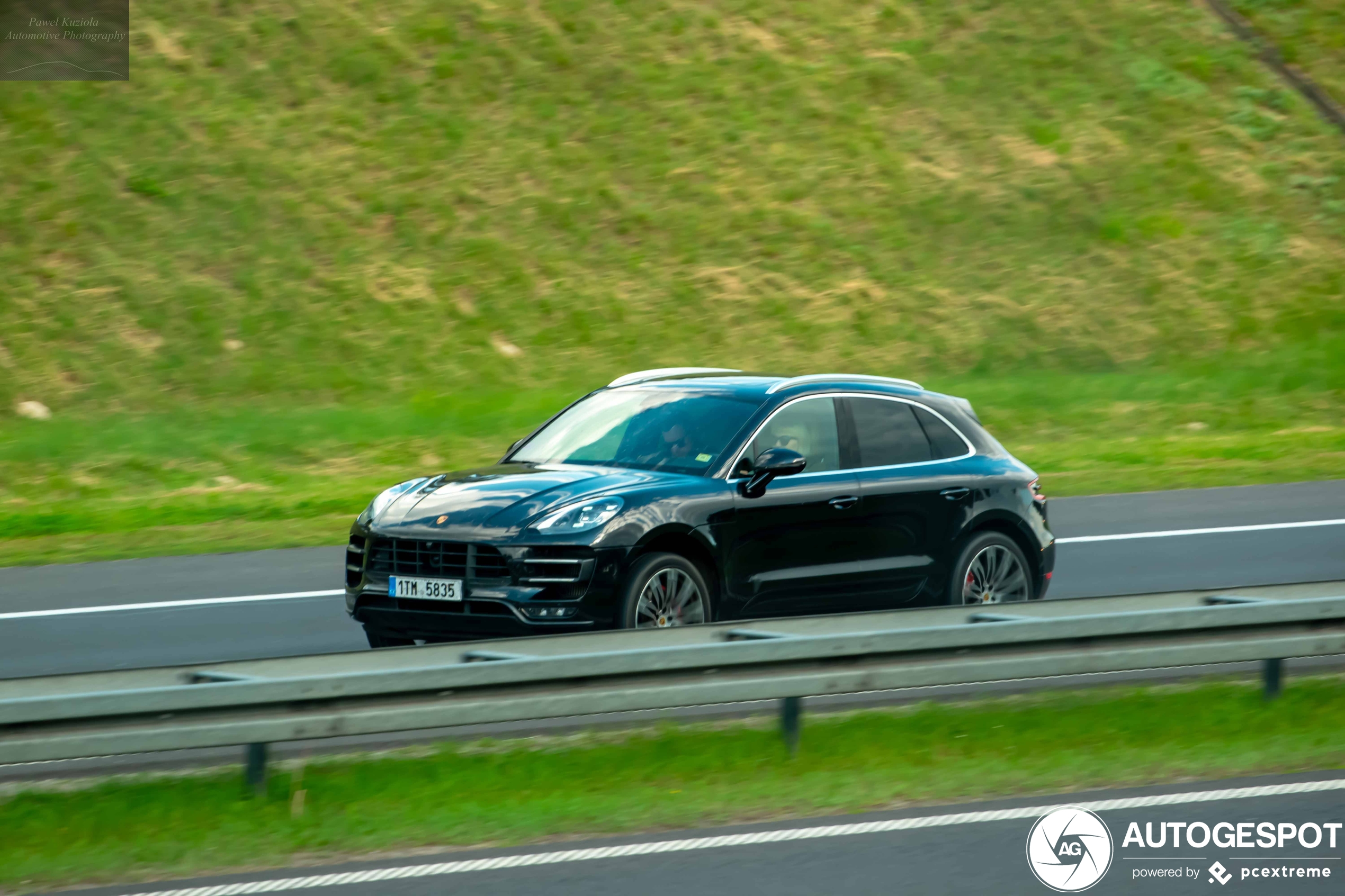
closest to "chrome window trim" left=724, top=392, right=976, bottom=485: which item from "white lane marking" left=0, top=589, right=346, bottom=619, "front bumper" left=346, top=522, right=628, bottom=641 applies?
"front bumper" left=346, top=522, right=628, bottom=641

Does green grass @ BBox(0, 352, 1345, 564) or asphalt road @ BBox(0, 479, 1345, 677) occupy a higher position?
green grass @ BBox(0, 352, 1345, 564)

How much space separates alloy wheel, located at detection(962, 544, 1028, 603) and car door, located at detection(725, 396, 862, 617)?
35.7 inches

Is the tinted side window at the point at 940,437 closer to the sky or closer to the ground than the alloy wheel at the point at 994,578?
closer to the sky

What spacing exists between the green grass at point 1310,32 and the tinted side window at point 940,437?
27.8 meters

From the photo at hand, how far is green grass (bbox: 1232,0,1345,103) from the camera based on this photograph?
3566 cm

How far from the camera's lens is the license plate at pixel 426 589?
8.81m

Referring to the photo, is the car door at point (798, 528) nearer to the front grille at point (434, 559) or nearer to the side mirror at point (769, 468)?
the side mirror at point (769, 468)

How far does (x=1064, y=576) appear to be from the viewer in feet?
43.3

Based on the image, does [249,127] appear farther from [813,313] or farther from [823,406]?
[823,406]

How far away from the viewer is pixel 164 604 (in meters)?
12.3

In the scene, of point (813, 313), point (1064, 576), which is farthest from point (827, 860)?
point (813, 313)

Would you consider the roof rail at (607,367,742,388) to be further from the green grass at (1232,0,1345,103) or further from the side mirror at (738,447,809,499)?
the green grass at (1232,0,1345,103)

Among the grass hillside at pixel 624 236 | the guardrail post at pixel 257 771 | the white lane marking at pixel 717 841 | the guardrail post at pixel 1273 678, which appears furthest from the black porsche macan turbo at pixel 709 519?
the grass hillside at pixel 624 236

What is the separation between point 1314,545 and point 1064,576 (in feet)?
9.10
